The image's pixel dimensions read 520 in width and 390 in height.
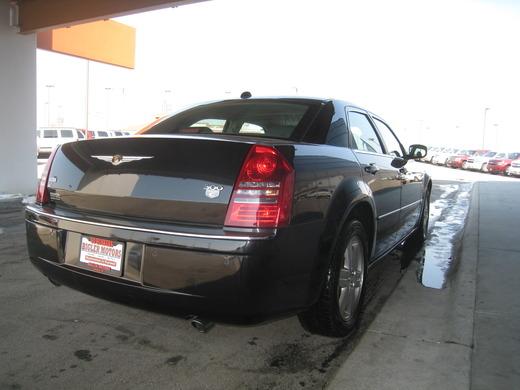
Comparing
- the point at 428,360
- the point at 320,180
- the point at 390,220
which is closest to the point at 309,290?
the point at 320,180

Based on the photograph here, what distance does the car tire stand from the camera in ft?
9.60

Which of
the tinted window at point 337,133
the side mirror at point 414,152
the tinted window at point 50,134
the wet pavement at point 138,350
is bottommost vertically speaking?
the wet pavement at point 138,350

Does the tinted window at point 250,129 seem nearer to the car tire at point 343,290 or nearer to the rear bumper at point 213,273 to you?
the car tire at point 343,290

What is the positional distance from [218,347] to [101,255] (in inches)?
39.1

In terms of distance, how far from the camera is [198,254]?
2.34 meters

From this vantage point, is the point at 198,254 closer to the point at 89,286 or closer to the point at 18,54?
the point at 89,286

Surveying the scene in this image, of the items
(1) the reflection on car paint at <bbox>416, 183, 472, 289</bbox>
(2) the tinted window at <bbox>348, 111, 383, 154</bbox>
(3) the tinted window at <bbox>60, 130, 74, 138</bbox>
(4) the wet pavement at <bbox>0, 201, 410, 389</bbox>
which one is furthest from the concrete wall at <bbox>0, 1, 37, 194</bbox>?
(3) the tinted window at <bbox>60, 130, 74, 138</bbox>

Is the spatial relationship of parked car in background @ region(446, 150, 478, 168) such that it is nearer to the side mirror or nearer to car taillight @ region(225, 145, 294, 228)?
the side mirror

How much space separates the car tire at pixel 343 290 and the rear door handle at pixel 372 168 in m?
0.44

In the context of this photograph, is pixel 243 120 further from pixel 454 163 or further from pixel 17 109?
pixel 454 163

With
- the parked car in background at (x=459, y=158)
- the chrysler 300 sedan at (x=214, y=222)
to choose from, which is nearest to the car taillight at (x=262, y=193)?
the chrysler 300 sedan at (x=214, y=222)

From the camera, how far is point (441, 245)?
21.1 ft

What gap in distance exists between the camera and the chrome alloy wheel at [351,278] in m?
3.19

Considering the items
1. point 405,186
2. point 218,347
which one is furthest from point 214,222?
point 405,186
